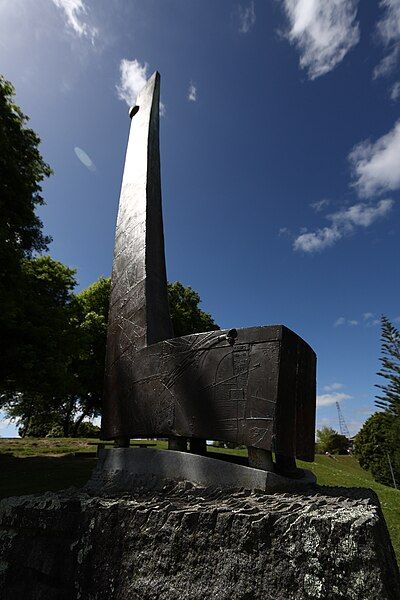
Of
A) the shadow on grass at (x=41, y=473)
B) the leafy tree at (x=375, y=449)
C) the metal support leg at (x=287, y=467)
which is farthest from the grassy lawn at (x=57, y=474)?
the leafy tree at (x=375, y=449)

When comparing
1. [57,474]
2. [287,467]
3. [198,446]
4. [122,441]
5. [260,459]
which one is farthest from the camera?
[57,474]

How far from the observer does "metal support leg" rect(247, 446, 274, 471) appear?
2.86 metres

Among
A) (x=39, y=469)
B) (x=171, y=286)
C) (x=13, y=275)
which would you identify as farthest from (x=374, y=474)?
(x=13, y=275)

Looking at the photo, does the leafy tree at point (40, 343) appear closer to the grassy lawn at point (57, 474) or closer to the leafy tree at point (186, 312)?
the grassy lawn at point (57, 474)

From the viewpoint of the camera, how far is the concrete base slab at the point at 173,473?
2754 mm

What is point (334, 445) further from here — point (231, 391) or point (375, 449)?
point (231, 391)

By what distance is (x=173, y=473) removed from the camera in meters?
3.15

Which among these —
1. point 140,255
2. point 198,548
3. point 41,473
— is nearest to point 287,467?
point 198,548

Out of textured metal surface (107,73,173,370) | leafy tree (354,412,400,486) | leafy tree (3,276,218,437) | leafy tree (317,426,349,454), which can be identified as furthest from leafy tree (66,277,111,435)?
leafy tree (317,426,349,454)

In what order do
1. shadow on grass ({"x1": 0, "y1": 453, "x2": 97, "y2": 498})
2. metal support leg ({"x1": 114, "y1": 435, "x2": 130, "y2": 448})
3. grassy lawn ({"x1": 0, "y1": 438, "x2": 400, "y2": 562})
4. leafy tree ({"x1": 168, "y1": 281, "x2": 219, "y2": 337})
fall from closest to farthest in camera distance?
metal support leg ({"x1": 114, "y1": 435, "x2": 130, "y2": 448}) → grassy lawn ({"x1": 0, "y1": 438, "x2": 400, "y2": 562}) → shadow on grass ({"x1": 0, "y1": 453, "x2": 97, "y2": 498}) → leafy tree ({"x1": 168, "y1": 281, "x2": 219, "y2": 337})

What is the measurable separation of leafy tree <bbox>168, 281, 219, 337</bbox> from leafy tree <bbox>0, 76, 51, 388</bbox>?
10.1m

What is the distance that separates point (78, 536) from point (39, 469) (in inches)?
329

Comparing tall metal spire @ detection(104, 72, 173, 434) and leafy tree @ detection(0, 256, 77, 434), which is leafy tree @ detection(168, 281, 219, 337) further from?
tall metal spire @ detection(104, 72, 173, 434)

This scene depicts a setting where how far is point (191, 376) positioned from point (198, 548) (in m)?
1.50
